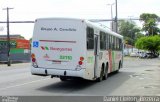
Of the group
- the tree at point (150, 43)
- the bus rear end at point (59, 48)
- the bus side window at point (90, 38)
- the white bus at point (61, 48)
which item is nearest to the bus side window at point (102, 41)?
the bus side window at point (90, 38)

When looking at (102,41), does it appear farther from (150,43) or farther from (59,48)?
(150,43)

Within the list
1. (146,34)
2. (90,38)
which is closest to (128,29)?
(146,34)

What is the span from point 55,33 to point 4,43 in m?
67.1

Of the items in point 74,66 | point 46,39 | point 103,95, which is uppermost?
point 46,39

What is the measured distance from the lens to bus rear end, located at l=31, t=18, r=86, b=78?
1683cm

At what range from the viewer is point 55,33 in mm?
17141

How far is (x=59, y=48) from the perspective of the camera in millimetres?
Answer: 17047

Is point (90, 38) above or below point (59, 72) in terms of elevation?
above

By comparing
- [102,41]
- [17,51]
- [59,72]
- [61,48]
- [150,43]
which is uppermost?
[150,43]

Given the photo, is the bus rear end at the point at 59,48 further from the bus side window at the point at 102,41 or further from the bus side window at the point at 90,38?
the bus side window at the point at 102,41

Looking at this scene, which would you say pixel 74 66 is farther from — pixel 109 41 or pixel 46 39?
pixel 109 41

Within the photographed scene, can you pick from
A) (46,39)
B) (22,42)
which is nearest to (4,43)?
(22,42)

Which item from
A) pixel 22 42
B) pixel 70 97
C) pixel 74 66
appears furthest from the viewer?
pixel 22 42

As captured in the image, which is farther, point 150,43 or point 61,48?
point 150,43
